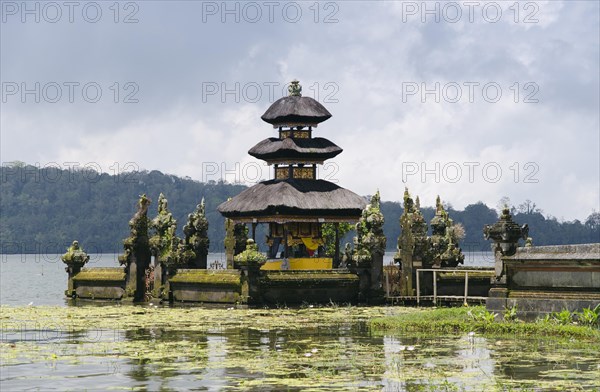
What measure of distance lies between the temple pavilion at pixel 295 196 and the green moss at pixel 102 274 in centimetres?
580

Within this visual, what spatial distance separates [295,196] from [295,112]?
4.66 meters

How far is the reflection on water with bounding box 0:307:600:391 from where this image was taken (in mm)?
17672

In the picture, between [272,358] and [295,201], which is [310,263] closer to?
[295,201]

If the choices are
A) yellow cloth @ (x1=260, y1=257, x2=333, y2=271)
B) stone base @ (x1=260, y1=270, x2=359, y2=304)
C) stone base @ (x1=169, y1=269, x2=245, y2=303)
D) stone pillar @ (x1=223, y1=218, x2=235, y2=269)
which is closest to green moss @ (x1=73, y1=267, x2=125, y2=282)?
stone base @ (x1=169, y1=269, x2=245, y2=303)

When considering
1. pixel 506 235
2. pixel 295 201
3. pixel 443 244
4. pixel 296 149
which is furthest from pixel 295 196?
pixel 506 235

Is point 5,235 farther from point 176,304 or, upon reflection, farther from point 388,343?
point 388,343

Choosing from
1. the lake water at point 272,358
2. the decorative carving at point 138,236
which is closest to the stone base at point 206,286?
the decorative carving at point 138,236

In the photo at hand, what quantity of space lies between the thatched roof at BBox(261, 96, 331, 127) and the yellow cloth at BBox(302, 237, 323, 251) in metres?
5.48

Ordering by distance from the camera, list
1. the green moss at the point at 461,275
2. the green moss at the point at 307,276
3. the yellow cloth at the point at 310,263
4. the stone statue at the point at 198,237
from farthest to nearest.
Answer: the yellow cloth at the point at 310,263, the stone statue at the point at 198,237, the green moss at the point at 461,275, the green moss at the point at 307,276

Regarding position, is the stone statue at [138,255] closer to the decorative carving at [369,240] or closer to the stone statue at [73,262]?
the stone statue at [73,262]

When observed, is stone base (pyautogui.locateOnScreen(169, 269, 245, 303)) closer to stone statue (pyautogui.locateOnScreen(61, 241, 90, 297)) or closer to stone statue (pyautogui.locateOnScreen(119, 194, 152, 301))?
stone statue (pyautogui.locateOnScreen(119, 194, 152, 301))

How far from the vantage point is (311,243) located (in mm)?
49469

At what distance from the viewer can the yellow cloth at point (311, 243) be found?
49.3 m

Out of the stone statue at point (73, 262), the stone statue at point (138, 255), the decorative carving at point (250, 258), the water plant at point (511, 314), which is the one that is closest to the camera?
the water plant at point (511, 314)
